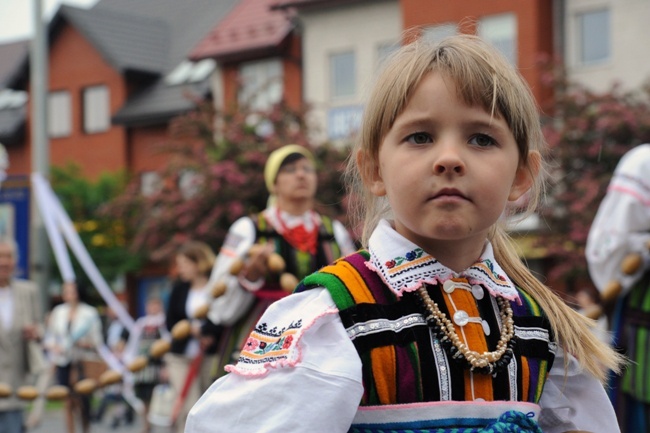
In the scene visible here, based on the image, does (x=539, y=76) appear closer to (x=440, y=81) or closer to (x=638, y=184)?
(x=638, y=184)

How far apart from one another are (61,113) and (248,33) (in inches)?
346

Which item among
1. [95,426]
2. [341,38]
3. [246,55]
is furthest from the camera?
[246,55]

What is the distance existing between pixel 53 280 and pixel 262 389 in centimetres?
2979

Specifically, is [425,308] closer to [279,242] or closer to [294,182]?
[279,242]

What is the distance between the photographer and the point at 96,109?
33438 millimetres

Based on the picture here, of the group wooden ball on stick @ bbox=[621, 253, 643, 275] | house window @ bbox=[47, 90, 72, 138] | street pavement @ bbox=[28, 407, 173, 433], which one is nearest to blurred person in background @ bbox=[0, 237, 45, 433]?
street pavement @ bbox=[28, 407, 173, 433]

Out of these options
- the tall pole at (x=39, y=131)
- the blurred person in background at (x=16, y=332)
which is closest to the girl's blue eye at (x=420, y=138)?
the blurred person in background at (x=16, y=332)

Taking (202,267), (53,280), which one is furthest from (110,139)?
(202,267)

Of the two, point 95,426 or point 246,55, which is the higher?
point 246,55

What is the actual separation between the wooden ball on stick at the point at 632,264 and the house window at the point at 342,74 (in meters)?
19.4

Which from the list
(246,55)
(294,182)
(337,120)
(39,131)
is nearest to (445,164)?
(294,182)

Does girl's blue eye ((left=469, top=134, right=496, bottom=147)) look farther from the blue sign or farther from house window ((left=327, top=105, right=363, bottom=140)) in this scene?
house window ((left=327, top=105, right=363, bottom=140))

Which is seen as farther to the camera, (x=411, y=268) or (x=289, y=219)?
(x=289, y=219)

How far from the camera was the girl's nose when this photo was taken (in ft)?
6.84
